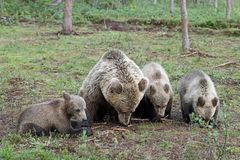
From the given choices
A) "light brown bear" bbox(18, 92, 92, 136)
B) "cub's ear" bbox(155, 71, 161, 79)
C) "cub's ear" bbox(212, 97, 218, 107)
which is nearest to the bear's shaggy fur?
"cub's ear" bbox(212, 97, 218, 107)

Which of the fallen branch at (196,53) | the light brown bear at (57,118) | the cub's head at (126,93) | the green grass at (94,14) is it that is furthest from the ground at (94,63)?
the green grass at (94,14)

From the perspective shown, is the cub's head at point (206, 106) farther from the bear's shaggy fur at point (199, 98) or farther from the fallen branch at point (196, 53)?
the fallen branch at point (196, 53)

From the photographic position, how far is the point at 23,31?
915 inches

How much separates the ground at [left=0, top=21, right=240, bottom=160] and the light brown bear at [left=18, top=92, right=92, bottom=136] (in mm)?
175

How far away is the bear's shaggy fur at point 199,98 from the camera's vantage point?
873 cm

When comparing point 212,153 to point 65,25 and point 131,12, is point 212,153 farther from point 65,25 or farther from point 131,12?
point 131,12

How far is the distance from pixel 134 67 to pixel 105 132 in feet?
4.02

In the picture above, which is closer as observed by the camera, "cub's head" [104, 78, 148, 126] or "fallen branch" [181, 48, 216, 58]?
"cub's head" [104, 78, 148, 126]

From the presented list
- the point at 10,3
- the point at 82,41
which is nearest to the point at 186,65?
the point at 82,41

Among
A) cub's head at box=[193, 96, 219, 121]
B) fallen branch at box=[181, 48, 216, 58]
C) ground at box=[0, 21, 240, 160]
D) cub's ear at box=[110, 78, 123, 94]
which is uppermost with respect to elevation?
cub's ear at box=[110, 78, 123, 94]

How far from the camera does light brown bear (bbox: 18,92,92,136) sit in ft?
25.7

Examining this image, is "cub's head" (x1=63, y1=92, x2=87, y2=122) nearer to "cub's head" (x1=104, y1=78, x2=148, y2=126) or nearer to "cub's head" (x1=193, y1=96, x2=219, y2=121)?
"cub's head" (x1=104, y1=78, x2=148, y2=126)

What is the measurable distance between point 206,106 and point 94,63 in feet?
23.5

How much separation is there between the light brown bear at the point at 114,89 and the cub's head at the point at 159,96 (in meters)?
0.51
